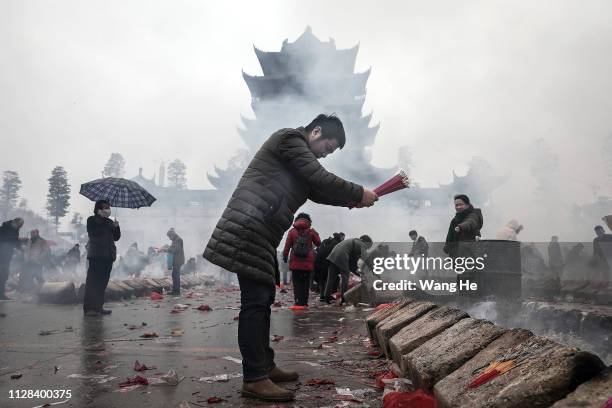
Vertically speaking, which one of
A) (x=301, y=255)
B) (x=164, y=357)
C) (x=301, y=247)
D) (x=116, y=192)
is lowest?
(x=164, y=357)

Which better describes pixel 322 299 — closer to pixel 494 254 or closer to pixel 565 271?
pixel 494 254

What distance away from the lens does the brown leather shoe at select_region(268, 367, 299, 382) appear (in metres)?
2.71

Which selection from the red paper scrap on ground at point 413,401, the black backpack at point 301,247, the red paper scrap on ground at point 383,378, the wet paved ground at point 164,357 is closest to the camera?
the red paper scrap on ground at point 413,401

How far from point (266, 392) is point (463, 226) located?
4264 millimetres

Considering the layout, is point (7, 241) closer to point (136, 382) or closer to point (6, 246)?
point (6, 246)

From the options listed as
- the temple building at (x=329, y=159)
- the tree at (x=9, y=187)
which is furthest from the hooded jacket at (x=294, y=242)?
the tree at (x=9, y=187)

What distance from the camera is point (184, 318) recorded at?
6227mm

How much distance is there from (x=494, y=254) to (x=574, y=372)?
14.9ft

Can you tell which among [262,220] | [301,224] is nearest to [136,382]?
[262,220]

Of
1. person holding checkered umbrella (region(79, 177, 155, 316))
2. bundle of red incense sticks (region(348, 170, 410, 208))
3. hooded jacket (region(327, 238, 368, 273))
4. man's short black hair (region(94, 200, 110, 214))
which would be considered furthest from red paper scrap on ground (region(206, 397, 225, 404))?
hooded jacket (region(327, 238, 368, 273))

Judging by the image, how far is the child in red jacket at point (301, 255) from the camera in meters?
7.86
